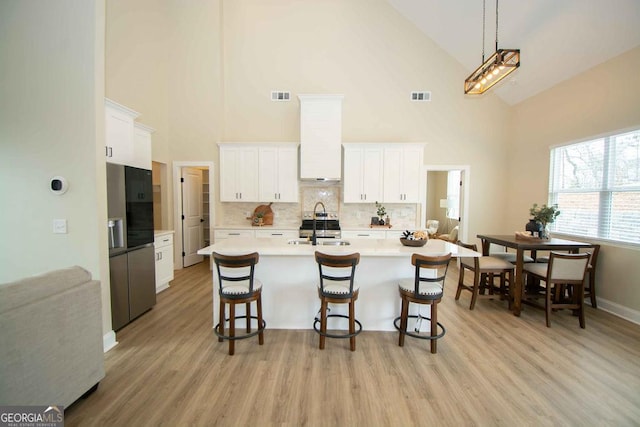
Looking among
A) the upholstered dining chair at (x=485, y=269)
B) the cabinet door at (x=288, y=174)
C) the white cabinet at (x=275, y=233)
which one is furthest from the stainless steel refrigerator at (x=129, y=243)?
the upholstered dining chair at (x=485, y=269)

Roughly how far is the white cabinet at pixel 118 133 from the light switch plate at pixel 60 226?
955 millimetres

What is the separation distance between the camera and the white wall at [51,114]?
2.28m

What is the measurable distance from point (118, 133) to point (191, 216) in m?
2.75

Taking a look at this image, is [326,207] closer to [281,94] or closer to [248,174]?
[248,174]

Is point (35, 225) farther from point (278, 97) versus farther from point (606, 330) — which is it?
point (606, 330)

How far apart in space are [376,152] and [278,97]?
236 centimetres

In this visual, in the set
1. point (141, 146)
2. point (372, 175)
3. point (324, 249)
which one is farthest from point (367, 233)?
point (141, 146)

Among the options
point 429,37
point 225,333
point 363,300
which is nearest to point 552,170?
point 429,37

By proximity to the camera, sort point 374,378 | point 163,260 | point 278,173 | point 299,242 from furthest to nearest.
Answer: point 278,173, point 163,260, point 299,242, point 374,378

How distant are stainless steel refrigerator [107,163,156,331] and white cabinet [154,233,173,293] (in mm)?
557

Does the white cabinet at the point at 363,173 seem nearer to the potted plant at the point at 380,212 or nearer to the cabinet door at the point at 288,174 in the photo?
the potted plant at the point at 380,212

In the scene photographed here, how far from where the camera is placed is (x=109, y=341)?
8.17 ft

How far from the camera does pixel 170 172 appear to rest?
5.31 m

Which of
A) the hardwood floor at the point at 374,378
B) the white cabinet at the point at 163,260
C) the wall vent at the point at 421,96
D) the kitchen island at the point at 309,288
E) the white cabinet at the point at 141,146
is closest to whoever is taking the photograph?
the hardwood floor at the point at 374,378
